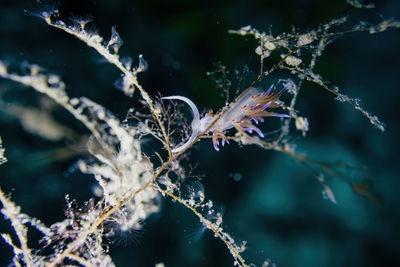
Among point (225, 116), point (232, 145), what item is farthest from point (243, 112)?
point (232, 145)

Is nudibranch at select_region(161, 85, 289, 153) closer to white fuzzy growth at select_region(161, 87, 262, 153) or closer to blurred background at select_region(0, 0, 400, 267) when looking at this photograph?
white fuzzy growth at select_region(161, 87, 262, 153)

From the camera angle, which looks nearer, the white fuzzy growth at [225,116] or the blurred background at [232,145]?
the white fuzzy growth at [225,116]

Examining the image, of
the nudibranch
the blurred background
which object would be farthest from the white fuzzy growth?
the blurred background

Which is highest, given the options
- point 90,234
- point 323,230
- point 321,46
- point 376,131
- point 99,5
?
point 99,5

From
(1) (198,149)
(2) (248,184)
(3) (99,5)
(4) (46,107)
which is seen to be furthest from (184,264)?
(3) (99,5)

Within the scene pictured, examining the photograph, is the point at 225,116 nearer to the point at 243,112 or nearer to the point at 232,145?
the point at 243,112

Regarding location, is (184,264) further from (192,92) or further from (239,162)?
(192,92)

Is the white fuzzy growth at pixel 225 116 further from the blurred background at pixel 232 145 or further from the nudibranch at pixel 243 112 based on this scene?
the blurred background at pixel 232 145

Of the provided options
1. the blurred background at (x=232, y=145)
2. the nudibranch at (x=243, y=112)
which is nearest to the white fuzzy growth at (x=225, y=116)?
the nudibranch at (x=243, y=112)
